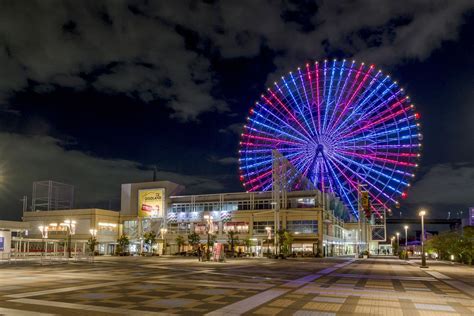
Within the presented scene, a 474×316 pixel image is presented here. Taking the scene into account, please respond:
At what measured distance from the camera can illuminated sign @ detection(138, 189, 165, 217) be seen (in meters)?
105

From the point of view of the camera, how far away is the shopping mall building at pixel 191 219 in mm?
90438

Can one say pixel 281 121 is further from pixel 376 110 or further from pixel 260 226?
pixel 260 226

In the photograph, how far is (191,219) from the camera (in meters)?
103

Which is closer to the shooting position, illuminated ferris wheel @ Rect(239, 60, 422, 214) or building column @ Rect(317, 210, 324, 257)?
illuminated ferris wheel @ Rect(239, 60, 422, 214)

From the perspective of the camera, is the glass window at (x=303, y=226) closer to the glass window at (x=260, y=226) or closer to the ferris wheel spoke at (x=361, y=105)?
the glass window at (x=260, y=226)

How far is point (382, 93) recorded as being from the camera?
67.6m

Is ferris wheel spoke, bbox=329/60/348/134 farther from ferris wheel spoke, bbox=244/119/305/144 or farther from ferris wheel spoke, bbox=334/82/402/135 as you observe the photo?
ferris wheel spoke, bbox=244/119/305/144

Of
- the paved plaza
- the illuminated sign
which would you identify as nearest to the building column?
the illuminated sign

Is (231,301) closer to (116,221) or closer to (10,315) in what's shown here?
(10,315)

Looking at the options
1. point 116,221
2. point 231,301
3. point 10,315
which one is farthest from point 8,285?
point 116,221

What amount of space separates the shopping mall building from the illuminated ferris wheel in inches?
604

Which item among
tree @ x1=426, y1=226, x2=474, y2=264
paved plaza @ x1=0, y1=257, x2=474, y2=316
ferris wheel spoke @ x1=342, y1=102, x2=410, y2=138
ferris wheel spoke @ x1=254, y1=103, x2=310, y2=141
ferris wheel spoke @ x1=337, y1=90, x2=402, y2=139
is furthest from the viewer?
ferris wheel spoke @ x1=254, y1=103, x2=310, y2=141

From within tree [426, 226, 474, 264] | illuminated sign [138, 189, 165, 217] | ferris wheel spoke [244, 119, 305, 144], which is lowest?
tree [426, 226, 474, 264]

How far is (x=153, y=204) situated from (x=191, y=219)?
9991 mm
